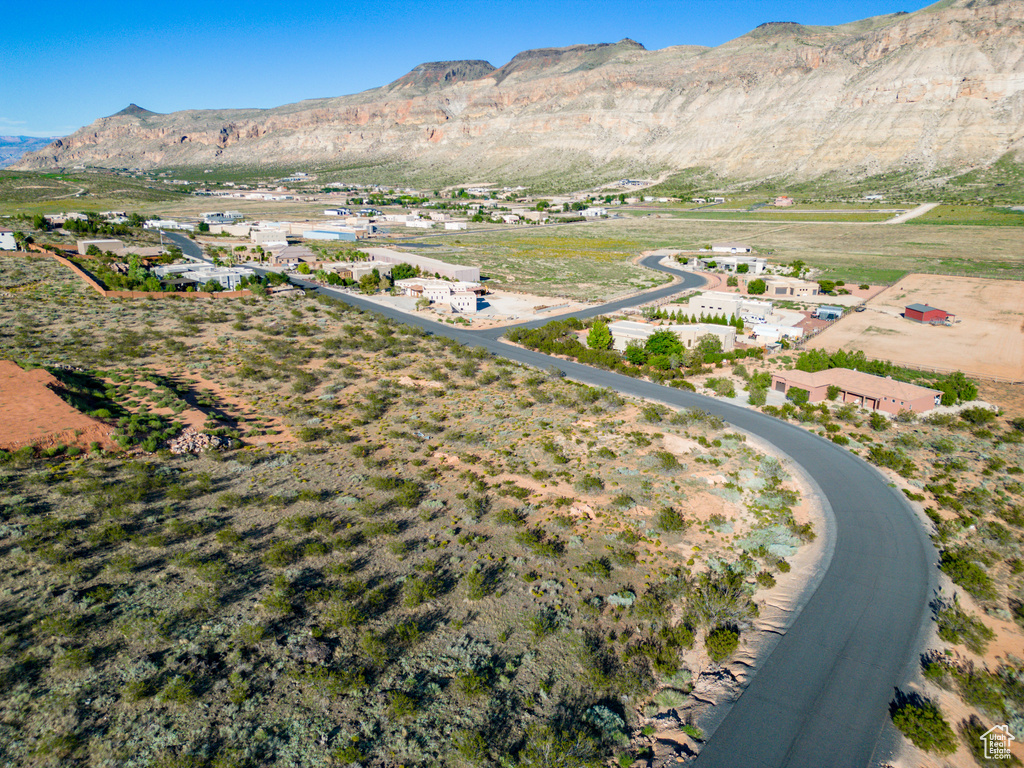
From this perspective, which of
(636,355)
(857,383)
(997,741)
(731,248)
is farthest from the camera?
(731,248)

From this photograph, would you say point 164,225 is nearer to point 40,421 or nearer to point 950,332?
point 40,421

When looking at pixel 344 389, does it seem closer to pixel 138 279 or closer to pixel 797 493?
pixel 797 493

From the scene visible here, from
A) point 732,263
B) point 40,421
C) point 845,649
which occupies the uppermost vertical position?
point 40,421

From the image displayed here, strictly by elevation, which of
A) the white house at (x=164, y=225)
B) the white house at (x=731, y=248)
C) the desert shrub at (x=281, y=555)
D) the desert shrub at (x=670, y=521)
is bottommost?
the desert shrub at (x=670, y=521)

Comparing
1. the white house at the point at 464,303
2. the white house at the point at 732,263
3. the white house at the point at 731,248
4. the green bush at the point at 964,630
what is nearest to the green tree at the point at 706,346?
the white house at the point at 464,303

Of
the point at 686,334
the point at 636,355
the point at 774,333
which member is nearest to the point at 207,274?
the point at 636,355

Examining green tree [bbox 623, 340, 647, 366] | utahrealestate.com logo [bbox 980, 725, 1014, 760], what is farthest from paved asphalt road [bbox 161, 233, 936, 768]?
green tree [bbox 623, 340, 647, 366]

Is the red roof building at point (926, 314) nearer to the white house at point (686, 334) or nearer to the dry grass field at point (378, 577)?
the white house at point (686, 334)
